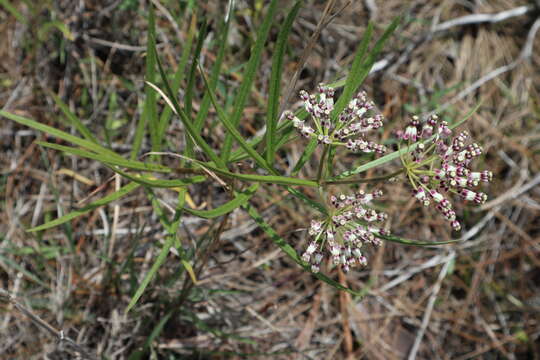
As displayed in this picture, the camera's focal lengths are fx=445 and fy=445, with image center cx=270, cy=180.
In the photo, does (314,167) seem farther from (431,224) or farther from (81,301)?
(81,301)

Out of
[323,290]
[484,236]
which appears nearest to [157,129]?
[323,290]

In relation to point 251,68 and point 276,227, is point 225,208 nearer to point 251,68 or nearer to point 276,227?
point 251,68

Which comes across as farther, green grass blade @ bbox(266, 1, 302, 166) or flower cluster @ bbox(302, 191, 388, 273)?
flower cluster @ bbox(302, 191, 388, 273)

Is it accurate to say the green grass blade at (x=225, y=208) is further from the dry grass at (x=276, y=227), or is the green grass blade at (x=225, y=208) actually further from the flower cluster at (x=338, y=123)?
the dry grass at (x=276, y=227)

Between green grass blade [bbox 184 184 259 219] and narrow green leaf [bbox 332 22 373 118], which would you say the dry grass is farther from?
narrow green leaf [bbox 332 22 373 118]

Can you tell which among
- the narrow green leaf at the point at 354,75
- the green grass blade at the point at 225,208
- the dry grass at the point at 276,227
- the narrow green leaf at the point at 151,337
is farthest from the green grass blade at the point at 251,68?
the narrow green leaf at the point at 151,337

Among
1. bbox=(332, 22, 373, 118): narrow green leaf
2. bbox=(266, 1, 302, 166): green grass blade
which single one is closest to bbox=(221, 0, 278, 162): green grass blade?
bbox=(266, 1, 302, 166): green grass blade
